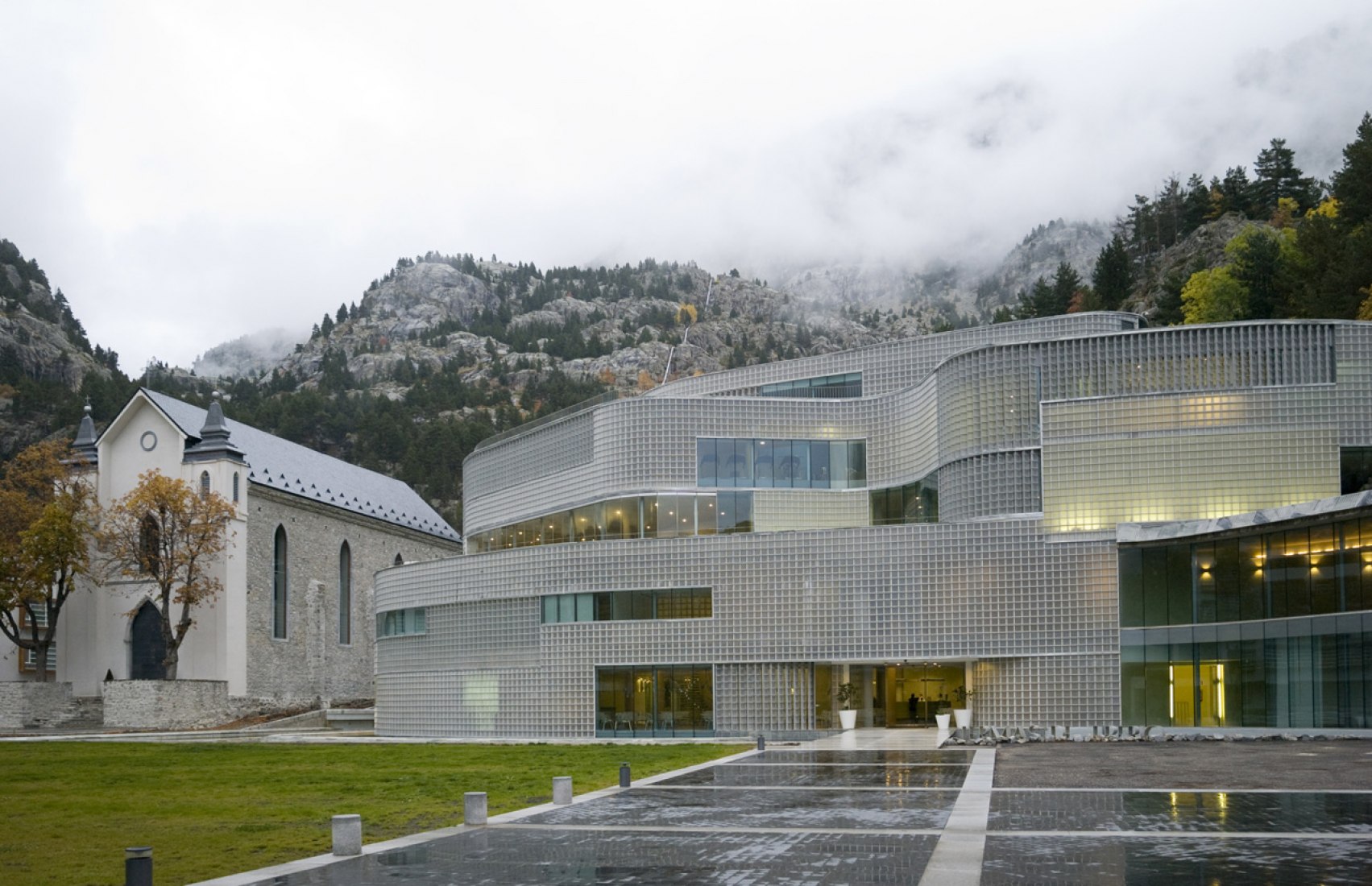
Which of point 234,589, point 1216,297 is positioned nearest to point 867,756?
point 234,589

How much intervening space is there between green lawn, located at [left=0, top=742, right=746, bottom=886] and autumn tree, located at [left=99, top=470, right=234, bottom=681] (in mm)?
26922

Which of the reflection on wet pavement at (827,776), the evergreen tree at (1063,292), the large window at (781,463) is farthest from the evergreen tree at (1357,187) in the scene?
the reflection on wet pavement at (827,776)

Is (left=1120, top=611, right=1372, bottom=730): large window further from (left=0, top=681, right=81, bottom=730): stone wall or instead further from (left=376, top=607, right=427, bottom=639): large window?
(left=0, top=681, right=81, bottom=730): stone wall

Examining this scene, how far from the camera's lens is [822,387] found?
62.0m

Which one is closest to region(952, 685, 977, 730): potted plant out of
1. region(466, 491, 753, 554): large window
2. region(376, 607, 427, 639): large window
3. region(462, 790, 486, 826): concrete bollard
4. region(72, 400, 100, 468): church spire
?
region(466, 491, 753, 554): large window

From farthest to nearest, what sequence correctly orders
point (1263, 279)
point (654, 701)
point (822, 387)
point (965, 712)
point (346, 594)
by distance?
point (346, 594) → point (1263, 279) → point (822, 387) → point (654, 701) → point (965, 712)

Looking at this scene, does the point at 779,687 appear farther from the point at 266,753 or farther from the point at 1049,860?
the point at 1049,860

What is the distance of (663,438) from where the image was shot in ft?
185

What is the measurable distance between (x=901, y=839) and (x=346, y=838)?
302 inches

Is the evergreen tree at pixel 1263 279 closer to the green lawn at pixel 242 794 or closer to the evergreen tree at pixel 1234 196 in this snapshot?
the evergreen tree at pixel 1234 196

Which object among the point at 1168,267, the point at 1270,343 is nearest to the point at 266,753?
the point at 1270,343

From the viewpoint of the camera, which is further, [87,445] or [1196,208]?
[1196,208]

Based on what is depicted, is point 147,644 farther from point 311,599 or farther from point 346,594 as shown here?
point 346,594

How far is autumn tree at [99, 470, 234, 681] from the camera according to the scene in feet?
243
